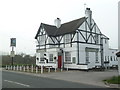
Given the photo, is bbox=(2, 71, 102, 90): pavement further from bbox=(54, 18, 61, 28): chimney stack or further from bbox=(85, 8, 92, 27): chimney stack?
bbox=(54, 18, 61, 28): chimney stack

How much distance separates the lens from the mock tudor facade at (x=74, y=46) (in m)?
29.0

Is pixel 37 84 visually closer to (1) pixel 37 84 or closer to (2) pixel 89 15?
(1) pixel 37 84

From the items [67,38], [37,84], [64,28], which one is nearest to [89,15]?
[64,28]

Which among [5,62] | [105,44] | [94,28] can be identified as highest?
[94,28]

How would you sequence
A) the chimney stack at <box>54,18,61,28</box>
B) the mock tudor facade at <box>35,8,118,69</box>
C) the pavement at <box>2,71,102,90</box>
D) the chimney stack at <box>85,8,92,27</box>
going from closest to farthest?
the pavement at <box>2,71,102,90</box> < the mock tudor facade at <box>35,8,118,69</box> < the chimney stack at <box>85,8,92,27</box> < the chimney stack at <box>54,18,61,28</box>

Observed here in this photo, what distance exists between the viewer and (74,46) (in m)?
28.9

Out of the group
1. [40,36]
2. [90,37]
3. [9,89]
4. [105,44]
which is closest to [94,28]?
[90,37]

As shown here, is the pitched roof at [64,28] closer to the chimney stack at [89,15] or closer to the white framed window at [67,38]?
the white framed window at [67,38]

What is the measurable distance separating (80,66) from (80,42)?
4.02 meters

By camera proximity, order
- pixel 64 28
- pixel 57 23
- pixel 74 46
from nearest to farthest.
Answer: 1. pixel 74 46
2. pixel 64 28
3. pixel 57 23

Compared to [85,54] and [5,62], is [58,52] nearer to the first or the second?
[85,54]

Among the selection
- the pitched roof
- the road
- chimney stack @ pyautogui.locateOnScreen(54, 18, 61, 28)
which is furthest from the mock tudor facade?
the road

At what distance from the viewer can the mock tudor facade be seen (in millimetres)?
29047

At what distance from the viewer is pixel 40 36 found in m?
35.2
